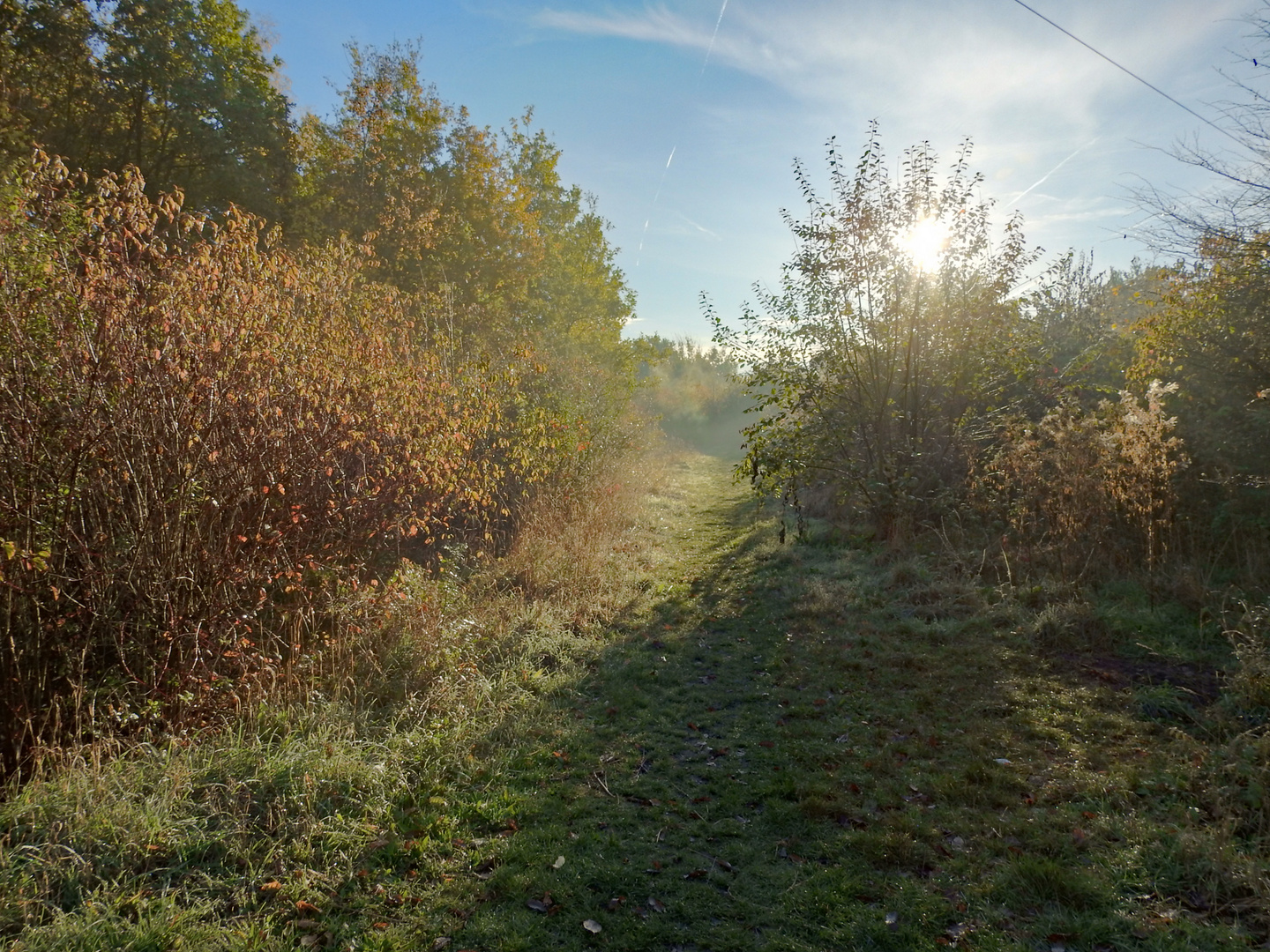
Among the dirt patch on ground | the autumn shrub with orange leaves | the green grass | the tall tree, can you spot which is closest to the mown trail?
the green grass

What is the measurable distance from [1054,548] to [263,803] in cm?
808

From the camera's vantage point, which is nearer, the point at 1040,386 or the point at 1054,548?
the point at 1054,548

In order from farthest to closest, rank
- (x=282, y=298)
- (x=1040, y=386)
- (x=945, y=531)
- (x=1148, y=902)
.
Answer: (x=1040, y=386), (x=945, y=531), (x=282, y=298), (x=1148, y=902)

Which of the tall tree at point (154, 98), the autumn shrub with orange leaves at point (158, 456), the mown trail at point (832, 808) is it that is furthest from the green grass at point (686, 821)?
the tall tree at point (154, 98)

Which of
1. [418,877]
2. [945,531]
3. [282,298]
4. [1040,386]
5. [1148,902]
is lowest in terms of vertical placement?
[418,877]

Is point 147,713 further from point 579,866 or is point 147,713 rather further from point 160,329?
point 579,866

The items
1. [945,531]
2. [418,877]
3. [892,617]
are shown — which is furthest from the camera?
[945,531]

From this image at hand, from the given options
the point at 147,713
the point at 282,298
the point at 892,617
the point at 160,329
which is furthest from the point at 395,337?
the point at 892,617

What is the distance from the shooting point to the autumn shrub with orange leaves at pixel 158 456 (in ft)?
12.1

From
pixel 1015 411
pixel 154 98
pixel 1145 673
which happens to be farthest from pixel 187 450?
pixel 154 98

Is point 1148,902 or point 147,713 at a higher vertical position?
point 1148,902

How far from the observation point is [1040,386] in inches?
396

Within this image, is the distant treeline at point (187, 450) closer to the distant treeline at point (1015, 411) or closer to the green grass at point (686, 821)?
the green grass at point (686, 821)

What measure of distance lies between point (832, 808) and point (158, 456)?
480cm
